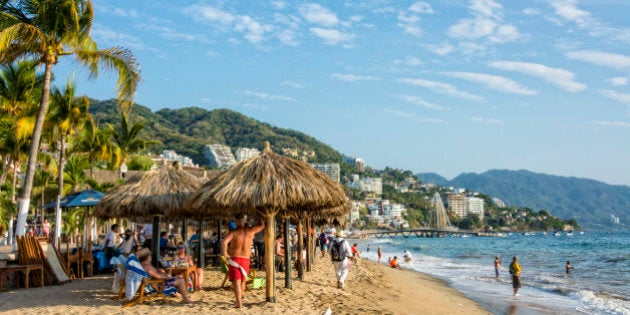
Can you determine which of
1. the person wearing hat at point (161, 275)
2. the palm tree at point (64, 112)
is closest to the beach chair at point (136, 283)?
the person wearing hat at point (161, 275)

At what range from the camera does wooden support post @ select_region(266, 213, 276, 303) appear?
8.77m

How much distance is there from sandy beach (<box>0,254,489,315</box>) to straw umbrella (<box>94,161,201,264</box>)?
5.00ft

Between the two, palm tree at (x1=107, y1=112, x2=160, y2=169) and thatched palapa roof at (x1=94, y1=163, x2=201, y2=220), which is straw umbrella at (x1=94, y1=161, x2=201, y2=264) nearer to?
thatched palapa roof at (x1=94, y1=163, x2=201, y2=220)

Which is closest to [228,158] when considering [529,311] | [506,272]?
[506,272]

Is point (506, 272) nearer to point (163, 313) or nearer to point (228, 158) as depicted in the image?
point (163, 313)

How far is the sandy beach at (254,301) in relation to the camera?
8.47 m

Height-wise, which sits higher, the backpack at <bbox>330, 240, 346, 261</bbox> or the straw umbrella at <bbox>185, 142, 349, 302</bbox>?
the straw umbrella at <bbox>185, 142, 349, 302</bbox>

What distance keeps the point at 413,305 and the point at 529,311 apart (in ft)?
10.8

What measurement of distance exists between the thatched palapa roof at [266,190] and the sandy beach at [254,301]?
157 cm

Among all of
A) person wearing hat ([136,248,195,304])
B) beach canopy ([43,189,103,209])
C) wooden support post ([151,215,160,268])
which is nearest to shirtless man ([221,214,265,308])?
person wearing hat ([136,248,195,304])

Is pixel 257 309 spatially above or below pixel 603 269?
above

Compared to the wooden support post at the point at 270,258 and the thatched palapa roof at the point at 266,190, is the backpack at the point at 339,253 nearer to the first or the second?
the thatched palapa roof at the point at 266,190

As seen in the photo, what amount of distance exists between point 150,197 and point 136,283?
2278 millimetres

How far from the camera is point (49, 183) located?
33.3 meters
